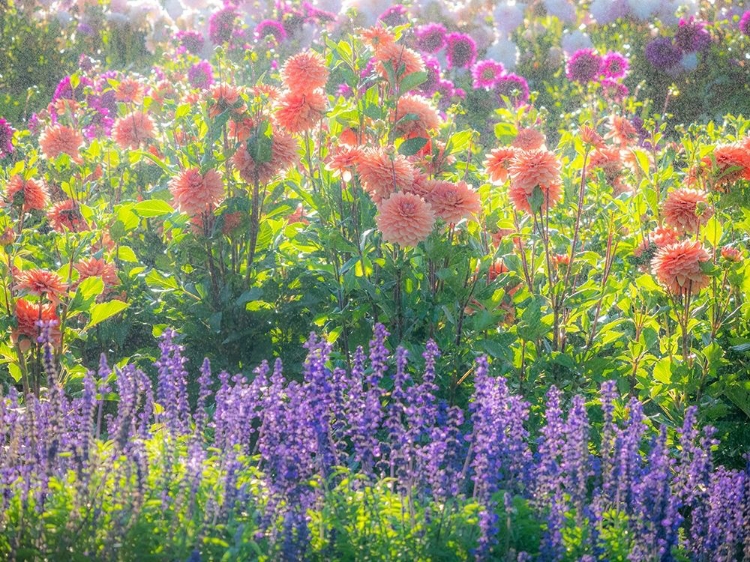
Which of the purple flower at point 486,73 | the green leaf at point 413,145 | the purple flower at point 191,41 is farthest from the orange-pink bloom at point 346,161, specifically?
the purple flower at point 191,41

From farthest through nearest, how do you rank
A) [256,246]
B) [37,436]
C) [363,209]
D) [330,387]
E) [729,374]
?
[256,246] → [363,209] → [729,374] → [37,436] → [330,387]

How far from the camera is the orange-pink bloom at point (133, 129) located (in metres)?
3.69

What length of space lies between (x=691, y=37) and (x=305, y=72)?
405cm

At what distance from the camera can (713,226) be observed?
2594mm

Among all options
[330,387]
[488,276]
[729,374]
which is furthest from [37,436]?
[729,374]

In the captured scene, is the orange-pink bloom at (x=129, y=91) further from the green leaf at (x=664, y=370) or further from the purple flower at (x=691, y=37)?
the purple flower at (x=691, y=37)

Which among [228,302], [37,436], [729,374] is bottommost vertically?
[37,436]

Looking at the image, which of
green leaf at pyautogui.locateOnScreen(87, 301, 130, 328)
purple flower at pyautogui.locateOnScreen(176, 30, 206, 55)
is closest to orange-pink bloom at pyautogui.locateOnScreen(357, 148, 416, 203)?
green leaf at pyautogui.locateOnScreen(87, 301, 130, 328)

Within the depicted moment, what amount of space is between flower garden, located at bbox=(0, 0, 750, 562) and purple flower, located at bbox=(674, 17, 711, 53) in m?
2.76

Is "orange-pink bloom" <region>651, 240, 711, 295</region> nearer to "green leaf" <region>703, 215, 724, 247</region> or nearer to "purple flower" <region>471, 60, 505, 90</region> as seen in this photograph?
"green leaf" <region>703, 215, 724, 247</region>

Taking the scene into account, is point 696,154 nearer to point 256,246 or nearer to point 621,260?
point 621,260

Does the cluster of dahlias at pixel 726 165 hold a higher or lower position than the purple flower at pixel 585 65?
lower

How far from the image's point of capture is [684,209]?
2559 mm

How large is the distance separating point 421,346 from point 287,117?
2.44ft
